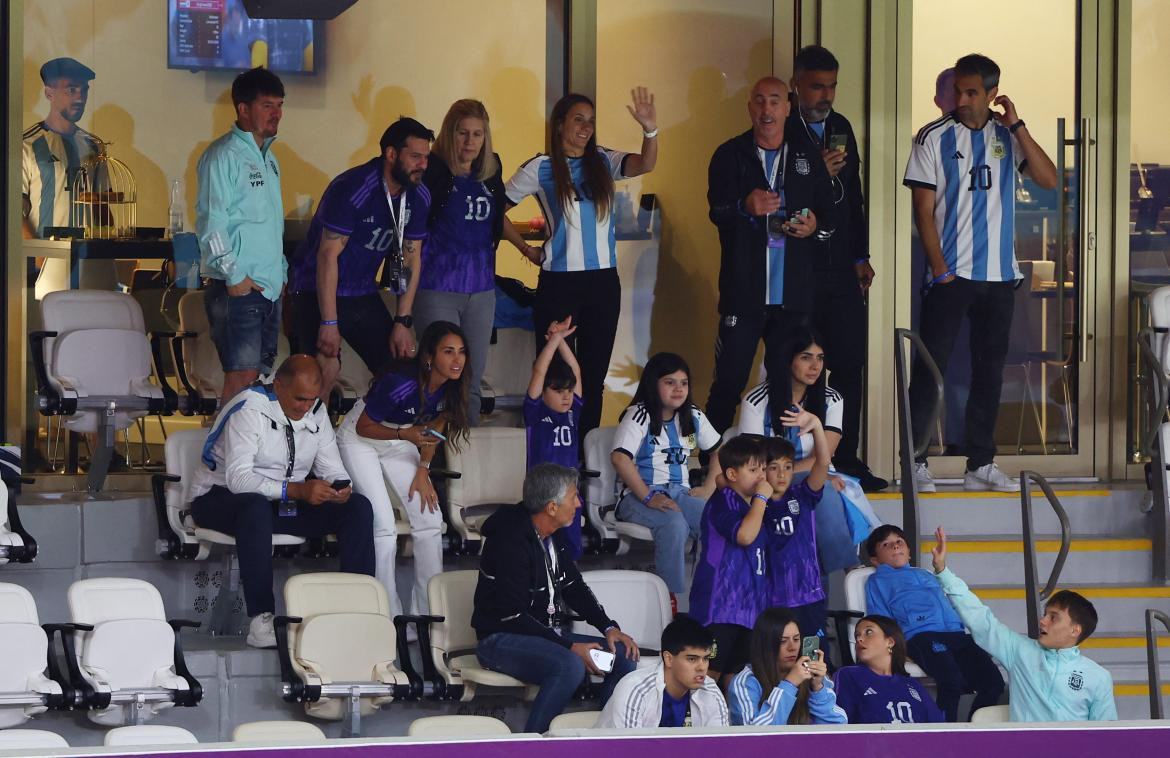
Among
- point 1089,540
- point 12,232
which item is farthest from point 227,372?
point 1089,540

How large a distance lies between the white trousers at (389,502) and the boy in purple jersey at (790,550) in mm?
1301

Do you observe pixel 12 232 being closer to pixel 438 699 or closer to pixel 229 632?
pixel 229 632

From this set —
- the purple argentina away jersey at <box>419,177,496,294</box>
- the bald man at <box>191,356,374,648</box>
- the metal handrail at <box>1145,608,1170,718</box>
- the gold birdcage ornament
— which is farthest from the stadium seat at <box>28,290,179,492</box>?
the metal handrail at <box>1145,608,1170,718</box>

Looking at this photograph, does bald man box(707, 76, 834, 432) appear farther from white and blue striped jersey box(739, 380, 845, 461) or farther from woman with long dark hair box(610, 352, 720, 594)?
woman with long dark hair box(610, 352, 720, 594)

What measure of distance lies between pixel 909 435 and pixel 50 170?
12.8ft

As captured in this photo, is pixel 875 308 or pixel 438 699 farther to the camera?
pixel 875 308

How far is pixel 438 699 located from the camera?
22.1 ft

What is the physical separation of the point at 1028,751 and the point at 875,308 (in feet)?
14.6

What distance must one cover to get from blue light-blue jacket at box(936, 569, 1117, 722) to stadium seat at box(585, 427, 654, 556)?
161 centimetres

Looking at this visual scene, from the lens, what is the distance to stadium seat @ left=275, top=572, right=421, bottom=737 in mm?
6504

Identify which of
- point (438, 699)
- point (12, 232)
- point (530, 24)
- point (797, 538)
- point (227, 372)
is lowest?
point (438, 699)

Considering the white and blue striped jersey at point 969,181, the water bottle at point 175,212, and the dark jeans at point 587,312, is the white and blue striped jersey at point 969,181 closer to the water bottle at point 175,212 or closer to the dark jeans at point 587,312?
the dark jeans at point 587,312

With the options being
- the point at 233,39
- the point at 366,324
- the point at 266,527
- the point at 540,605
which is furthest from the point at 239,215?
the point at 540,605

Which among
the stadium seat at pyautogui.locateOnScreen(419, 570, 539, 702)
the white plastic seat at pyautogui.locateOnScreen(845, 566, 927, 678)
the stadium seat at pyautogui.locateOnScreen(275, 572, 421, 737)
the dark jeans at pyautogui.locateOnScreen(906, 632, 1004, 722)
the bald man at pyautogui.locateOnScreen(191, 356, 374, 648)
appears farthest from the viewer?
the white plastic seat at pyautogui.locateOnScreen(845, 566, 927, 678)
